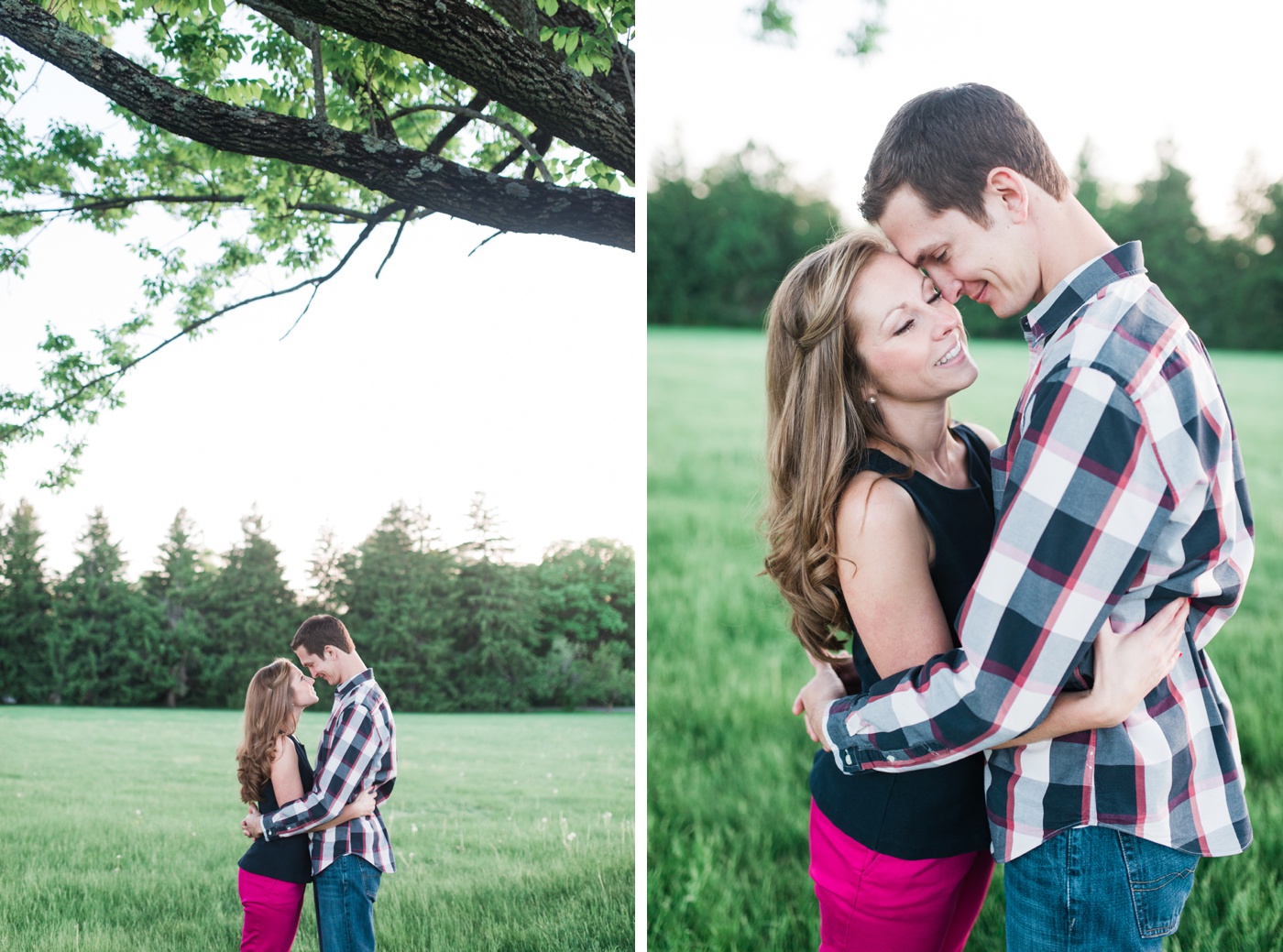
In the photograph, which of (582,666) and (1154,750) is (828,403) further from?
(582,666)

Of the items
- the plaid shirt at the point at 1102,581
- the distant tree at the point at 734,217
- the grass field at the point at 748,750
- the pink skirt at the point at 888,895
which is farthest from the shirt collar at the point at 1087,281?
the distant tree at the point at 734,217

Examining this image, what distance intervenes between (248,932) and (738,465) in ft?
15.6

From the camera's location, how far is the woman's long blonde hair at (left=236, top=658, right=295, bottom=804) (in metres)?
2.12

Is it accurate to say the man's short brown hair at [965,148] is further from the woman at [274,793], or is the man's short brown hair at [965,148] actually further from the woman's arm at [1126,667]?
the woman at [274,793]

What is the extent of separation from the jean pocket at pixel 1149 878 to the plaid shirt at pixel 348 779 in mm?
1555

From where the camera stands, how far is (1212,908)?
2.05 metres

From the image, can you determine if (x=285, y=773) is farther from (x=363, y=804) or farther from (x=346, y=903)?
(x=346, y=903)

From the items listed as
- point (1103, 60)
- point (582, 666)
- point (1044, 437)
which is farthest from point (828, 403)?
point (1103, 60)

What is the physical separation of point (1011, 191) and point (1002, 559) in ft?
1.45

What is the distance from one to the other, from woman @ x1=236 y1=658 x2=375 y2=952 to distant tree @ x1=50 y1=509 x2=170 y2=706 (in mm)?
488

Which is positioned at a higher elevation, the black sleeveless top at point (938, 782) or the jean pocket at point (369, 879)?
the black sleeveless top at point (938, 782)

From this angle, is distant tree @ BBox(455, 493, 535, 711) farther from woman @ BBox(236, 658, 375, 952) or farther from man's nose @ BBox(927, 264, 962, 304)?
man's nose @ BBox(927, 264, 962, 304)

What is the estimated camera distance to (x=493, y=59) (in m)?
2.14

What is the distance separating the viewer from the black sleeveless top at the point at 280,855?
2043mm
